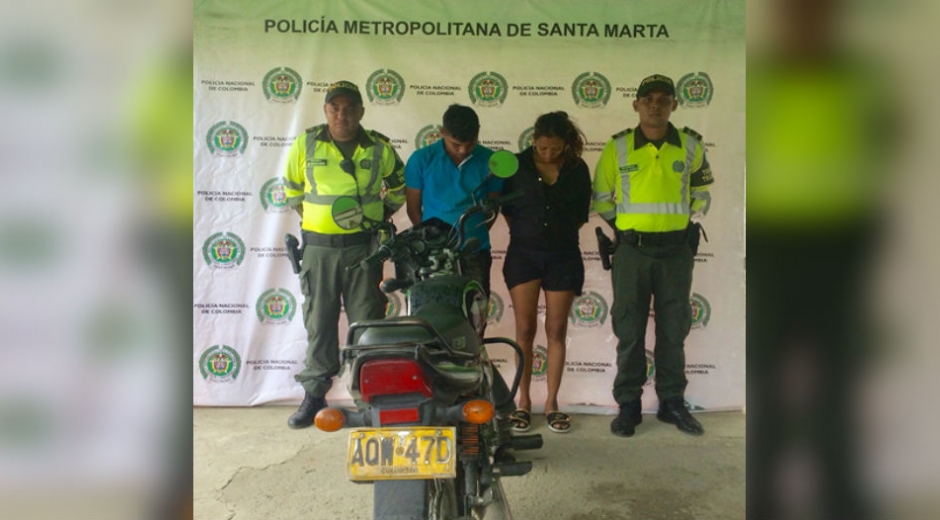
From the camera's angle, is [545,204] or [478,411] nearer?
[478,411]

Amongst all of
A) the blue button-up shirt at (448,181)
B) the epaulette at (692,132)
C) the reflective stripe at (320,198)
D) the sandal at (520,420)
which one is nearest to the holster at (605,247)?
the blue button-up shirt at (448,181)

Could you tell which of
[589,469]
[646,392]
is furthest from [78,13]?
[646,392]

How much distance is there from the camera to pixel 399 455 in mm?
1960

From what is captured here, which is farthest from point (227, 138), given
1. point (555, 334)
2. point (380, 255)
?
point (555, 334)

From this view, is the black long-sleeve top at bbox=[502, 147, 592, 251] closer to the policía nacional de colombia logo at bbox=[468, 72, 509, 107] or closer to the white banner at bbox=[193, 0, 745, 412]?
the white banner at bbox=[193, 0, 745, 412]

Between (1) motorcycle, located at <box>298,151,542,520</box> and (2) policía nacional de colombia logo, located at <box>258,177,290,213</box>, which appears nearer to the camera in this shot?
(1) motorcycle, located at <box>298,151,542,520</box>

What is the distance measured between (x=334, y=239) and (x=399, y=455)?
2.28m

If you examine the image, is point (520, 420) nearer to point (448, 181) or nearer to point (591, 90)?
point (448, 181)

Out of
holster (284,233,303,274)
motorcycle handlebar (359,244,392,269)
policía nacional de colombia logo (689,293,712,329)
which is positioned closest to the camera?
→ motorcycle handlebar (359,244,392,269)

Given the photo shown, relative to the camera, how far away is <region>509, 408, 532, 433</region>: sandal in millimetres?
4023

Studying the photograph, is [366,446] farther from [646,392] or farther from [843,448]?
[646,392]

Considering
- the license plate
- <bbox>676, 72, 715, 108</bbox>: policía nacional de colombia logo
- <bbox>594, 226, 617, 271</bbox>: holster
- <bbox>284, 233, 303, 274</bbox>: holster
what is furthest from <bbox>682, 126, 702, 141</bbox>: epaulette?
the license plate

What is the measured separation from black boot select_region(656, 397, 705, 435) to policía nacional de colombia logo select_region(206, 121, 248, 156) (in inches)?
117

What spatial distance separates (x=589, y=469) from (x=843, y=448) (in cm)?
213
